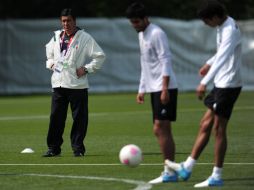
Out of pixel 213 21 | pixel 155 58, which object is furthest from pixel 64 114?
pixel 213 21

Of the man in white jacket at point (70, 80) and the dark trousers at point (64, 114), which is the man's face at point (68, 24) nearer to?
the man in white jacket at point (70, 80)

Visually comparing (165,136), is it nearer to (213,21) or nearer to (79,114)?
(213,21)

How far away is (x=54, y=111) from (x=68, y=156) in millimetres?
820

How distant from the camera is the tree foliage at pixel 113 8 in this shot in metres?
47.0

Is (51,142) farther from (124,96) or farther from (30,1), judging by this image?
(30,1)

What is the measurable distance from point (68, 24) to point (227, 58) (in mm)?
4691

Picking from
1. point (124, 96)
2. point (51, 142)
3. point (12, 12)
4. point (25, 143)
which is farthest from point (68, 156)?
point (12, 12)

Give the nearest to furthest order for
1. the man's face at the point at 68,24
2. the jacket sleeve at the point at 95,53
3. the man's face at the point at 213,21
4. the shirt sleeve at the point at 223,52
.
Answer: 1. the shirt sleeve at the point at 223,52
2. the man's face at the point at 213,21
3. the man's face at the point at 68,24
4. the jacket sleeve at the point at 95,53

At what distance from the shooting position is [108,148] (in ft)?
55.1

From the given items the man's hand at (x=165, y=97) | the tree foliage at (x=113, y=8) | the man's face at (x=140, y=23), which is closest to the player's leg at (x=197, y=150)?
the man's hand at (x=165, y=97)

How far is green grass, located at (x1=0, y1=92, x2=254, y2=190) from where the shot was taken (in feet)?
40.0

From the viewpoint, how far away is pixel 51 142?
51.7 ft

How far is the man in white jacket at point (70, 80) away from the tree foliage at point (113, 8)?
30.9 m

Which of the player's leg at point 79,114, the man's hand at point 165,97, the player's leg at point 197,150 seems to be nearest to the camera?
the player's leg at point 197,150
